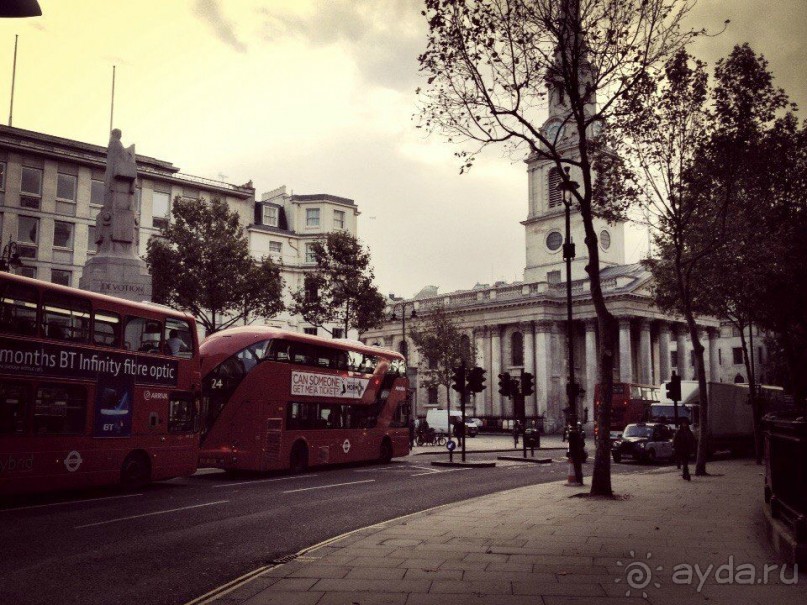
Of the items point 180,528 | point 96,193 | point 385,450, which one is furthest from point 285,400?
point 96,193

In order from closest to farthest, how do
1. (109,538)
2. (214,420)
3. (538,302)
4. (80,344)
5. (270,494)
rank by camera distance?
(109,538) → (80,344) → (270,494) → (214,420) → (538,302)

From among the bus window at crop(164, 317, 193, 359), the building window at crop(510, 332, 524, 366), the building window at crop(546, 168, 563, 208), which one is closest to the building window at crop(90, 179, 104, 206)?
the bus window at crop(164, 317, 193, 359)

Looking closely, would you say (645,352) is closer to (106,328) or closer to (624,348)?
(624,348)

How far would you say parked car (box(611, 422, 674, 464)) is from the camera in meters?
30.9

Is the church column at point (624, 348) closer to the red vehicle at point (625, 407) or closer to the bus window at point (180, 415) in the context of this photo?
the red vehicle at point (625, 407)

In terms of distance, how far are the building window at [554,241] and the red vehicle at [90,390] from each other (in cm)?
6050

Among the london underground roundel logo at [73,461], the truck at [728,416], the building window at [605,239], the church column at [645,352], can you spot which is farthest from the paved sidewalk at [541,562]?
the building window at [605,239]

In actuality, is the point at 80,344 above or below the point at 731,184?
below

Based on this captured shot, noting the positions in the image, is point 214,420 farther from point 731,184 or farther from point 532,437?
point 532,437

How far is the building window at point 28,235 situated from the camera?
47.0 metres

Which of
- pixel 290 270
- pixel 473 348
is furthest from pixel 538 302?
pixel 290 270

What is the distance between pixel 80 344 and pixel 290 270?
4947 centimetres

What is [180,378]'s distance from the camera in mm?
17250

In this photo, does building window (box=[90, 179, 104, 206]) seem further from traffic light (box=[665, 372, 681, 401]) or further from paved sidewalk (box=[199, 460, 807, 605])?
paved sidewalk (box=[199, 460, 807, 605])
